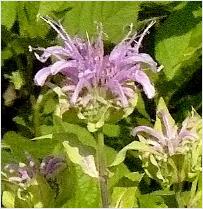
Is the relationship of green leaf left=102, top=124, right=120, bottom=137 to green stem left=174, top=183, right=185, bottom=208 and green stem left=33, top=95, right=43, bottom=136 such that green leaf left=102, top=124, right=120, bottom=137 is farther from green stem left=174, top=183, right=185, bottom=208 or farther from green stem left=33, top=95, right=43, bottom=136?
green stem left=174, top=183, right=185, bottom=208

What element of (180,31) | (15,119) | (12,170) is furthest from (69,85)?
(15,119)

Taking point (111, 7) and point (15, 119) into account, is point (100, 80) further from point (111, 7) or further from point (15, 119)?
point (15, 119)

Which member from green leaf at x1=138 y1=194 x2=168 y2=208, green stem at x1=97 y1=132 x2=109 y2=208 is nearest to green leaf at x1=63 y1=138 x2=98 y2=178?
green stem at x1=97 y1=132 x2=109 y2=208

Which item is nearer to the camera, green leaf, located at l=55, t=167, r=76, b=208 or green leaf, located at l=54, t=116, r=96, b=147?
green leaf, located at l=55, t=167, r=76, b=208

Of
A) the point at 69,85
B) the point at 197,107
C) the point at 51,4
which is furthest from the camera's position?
the point at 197,107

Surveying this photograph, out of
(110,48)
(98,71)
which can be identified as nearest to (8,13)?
(110,48)

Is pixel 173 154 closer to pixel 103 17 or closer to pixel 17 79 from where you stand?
pixel 103 17

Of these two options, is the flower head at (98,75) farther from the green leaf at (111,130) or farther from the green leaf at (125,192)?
the green leaf at (111,130)
